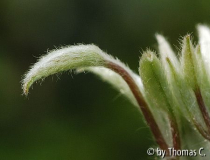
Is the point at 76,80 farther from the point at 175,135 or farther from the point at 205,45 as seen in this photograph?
the point at 175,135

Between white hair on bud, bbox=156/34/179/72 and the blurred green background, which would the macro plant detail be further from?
the blurred green background

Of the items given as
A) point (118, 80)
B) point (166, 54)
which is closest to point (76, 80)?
point (118, 80)

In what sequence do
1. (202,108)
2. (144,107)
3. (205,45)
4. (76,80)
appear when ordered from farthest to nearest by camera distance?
(76,80) → (205,45) → (144,107) → (202,108)

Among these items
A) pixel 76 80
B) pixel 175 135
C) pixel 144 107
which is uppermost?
pixel 76 80

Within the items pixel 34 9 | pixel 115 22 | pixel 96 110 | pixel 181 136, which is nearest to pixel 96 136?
pixel 96 110

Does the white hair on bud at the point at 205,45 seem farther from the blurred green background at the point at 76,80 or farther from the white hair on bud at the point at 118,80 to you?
the blurred green background at the point at 76,80

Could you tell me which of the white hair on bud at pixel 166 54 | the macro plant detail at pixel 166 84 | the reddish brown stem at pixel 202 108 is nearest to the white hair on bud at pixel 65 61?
the macro plant detail at pixel 166 84
